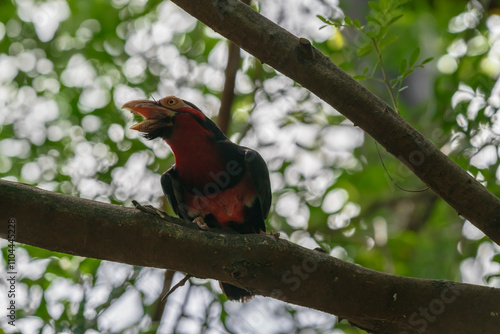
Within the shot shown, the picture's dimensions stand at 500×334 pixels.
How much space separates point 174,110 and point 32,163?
1.89m

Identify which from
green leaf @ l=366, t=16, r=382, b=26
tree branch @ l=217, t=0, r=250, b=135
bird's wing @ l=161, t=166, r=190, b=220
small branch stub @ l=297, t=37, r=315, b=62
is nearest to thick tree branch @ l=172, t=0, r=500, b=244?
small branch stub @ l=297, t=37, r=315, b=62

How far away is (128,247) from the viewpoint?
8.36 ft

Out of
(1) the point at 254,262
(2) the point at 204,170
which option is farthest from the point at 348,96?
(2) the point at 204,170

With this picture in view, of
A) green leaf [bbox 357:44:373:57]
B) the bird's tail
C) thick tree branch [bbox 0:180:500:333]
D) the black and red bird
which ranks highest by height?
green leaf [bbox 357:44:373:57]

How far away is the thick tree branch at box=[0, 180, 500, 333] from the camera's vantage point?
95.3 inches

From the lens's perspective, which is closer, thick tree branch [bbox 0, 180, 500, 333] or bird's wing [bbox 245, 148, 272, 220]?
thick tree branch [bbox 0, 180, 500, 333]

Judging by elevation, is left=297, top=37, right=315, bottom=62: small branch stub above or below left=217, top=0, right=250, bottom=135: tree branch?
above

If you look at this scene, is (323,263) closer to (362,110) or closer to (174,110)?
(362,110)

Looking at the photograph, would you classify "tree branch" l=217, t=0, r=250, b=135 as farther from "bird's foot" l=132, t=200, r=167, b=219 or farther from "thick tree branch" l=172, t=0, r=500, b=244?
"bird's foot" l=132, t=200, r=167, b=219

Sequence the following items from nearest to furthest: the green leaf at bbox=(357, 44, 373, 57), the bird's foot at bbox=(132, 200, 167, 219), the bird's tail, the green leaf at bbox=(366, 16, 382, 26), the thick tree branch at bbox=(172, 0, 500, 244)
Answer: the bird's foot at bbox=(132, 200, 167, 219), the thick tree branch at bbox=(172, 0, 500, 244), the green leaf at bbox=(366, 16, 382, 26), the green leaf at bbox=(357, 44, 373, 57), the bird's tail

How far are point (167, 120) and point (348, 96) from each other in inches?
69.9

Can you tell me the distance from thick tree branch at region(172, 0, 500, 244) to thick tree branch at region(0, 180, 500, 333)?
43cm

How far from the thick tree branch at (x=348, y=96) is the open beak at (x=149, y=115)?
1537mm

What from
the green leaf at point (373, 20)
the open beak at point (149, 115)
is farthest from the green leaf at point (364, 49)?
the open beak at point (149, 115)
